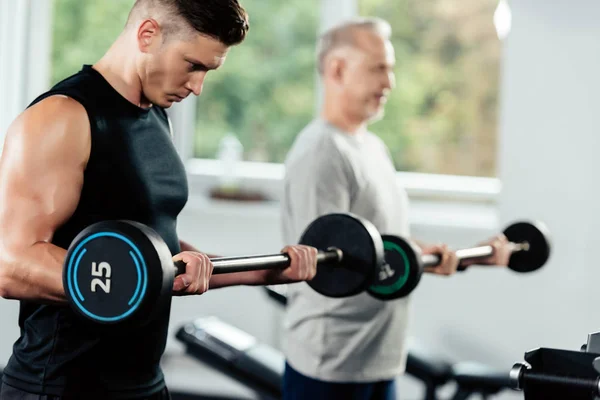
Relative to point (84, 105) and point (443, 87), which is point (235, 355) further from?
point (84, 105)

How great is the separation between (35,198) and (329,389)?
1.09 metres

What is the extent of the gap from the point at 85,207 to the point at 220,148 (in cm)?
292

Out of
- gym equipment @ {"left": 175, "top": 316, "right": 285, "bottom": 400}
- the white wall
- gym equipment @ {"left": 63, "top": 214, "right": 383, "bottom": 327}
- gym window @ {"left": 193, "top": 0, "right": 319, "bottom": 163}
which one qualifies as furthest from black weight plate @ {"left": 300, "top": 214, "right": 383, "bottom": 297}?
gym window @ {"left": 193, "top": 0, "right": 319, "bottom": 163}

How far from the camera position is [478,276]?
12.5ft

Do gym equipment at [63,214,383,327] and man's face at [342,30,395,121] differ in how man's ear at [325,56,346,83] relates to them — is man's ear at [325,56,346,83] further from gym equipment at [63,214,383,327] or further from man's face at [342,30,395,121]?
gym equipment at [63,214,383,327]

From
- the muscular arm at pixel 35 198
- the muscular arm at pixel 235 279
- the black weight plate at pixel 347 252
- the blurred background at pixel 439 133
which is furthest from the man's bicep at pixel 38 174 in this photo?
the blurred background at pixel 439 133

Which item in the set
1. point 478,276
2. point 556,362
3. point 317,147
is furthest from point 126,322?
point 478,276

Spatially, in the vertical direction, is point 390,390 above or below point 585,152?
below

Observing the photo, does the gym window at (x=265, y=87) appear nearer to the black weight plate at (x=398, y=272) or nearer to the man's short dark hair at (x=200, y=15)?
the black weight plate at (x=398, y=272)

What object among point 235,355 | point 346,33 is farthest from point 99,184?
point 235,355

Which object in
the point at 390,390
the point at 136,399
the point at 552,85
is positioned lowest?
the point at 390,390

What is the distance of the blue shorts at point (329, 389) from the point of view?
7.72ft

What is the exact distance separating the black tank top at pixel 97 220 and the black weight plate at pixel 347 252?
1.53 ft

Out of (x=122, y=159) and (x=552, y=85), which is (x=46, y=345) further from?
(x=552, y=85)
